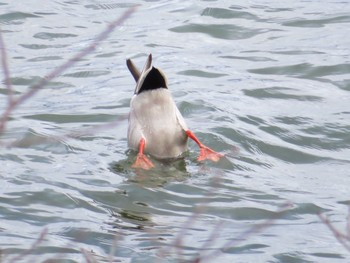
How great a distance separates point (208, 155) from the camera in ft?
25.6

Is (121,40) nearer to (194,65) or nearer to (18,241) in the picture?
(194,65)

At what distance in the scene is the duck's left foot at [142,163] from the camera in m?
7.61

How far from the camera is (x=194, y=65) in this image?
1109 centimetres

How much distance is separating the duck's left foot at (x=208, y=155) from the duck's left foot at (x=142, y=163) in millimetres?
411

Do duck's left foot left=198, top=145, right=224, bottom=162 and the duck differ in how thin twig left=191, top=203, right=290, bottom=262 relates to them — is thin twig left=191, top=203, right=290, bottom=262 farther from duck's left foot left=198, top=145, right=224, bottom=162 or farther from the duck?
the duck

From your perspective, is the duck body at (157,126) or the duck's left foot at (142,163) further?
the duck body at (157,126)

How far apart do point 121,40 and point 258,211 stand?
6.20 meters

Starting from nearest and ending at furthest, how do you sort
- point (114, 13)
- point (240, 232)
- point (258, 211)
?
point (240, 232), point (258, 211), point (114, 13)

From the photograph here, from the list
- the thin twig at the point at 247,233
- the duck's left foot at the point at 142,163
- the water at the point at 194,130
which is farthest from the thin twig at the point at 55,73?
the duck's left foot at the point at 142,163

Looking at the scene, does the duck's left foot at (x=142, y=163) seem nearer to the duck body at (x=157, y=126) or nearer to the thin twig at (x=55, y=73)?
the duck body at (x=157, y=126)

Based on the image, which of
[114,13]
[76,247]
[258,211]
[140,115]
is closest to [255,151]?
[140,115]

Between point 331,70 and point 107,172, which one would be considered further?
point 331,70

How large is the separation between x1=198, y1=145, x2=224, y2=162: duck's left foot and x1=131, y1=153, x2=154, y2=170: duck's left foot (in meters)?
0.41

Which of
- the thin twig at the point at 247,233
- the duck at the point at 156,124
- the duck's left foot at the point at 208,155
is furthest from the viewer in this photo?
the duck at the point at 156,124
